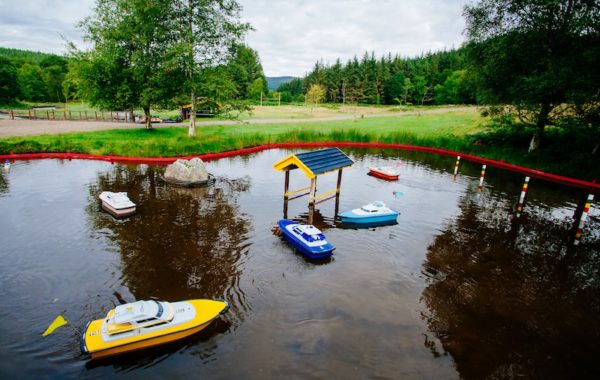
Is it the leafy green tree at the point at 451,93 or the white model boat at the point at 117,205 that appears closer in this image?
the white model boat at the point at 117,205

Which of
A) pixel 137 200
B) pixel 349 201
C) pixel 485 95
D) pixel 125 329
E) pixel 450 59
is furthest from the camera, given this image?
pixel 450 59

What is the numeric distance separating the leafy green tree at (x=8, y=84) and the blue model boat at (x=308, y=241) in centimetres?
8027

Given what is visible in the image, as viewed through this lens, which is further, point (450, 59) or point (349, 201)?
point (450, 59)

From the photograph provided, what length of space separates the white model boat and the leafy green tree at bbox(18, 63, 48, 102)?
8464 cm

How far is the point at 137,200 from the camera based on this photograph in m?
21.3

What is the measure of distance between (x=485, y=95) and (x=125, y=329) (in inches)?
1535

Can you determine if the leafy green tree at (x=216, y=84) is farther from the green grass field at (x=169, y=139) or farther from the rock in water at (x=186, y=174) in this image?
the rock in water at (x=186, y=174)

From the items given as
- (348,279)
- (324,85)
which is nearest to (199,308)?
(348,279)

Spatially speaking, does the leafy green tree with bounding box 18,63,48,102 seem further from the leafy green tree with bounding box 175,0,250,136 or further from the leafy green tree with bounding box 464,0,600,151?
the leafy green tree with bounding box 464,0,600,151

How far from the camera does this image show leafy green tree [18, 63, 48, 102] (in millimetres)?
83312

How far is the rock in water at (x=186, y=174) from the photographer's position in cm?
2486

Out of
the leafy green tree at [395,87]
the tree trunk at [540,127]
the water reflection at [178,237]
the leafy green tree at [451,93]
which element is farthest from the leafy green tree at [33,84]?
the leafy green tree at [451,93]

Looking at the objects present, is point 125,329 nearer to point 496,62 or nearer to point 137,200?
point 137,200

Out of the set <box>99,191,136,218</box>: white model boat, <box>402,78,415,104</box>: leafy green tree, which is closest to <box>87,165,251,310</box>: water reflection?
<box>99,191,136,218</box>: white model boat
